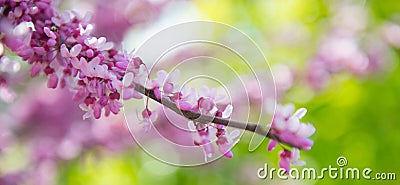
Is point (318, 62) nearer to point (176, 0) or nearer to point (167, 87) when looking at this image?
point (176, 0)

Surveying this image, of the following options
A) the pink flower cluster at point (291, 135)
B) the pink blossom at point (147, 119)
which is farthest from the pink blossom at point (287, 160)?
the pink blossom at point (147, 119)

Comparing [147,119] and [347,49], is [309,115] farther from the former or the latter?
[147,119]

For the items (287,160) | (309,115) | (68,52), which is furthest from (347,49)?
(68,52)

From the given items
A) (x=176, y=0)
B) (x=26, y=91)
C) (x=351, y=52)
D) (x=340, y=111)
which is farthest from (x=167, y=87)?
(x=340, y=111)

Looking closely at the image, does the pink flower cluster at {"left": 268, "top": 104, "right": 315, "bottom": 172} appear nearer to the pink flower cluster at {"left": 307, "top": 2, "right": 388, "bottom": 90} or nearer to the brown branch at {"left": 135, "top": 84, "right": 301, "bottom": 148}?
A: the brown branch at {"left": 135, "top": 84, "right": 301, "bottom": 148}

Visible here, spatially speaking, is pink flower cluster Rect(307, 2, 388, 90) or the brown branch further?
pink flower cluster Rect(307, 2, 388, 90)
